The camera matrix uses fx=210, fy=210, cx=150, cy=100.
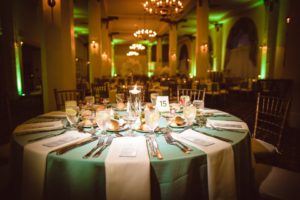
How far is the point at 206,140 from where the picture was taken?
150 cm

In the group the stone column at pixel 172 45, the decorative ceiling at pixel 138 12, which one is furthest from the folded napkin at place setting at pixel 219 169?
the stone column at pixel 172 45

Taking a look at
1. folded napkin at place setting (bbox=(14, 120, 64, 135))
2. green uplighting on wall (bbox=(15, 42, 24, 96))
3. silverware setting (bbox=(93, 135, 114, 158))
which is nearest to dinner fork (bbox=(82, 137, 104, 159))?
silverware setting (bbox=(93, 135, 114, 158))

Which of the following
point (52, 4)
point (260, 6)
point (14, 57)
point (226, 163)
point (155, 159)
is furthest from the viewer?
point (260, 6)

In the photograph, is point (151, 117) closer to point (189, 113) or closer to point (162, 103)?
point (189, 113)

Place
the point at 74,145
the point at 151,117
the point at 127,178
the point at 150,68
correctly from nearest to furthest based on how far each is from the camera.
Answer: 1. the point at 127,178
2. the point at 74,145
3. the point at 151,117
4. the point at 150,68

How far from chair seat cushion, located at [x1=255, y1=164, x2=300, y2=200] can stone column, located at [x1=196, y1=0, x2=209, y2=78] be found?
924cm

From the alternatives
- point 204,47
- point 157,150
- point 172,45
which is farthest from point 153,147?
point 172,45

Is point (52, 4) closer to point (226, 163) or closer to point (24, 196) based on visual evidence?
point (24, 196)

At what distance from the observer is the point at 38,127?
1877 millimetres

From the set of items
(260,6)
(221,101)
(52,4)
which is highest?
(260,6)

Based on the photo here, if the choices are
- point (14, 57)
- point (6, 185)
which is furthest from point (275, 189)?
point (14, 57)

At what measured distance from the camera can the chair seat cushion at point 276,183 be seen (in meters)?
1.53

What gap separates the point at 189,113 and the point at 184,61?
22878mm

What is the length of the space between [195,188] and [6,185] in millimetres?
1457
